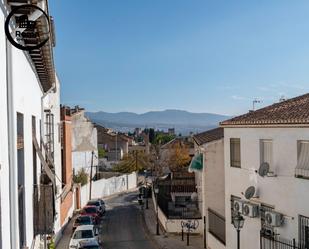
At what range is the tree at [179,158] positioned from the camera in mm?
67562

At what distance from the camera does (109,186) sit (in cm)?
5738

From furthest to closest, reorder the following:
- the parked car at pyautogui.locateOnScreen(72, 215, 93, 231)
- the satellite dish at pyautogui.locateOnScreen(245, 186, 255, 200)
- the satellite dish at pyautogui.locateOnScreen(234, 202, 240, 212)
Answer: the parked car at pyautogui.locateOnScreen(72, 215, 93, 231), the satellite dish at pyautogui.locateOnScreen(234, 202, 240, 212), the satellite dish at pyautogui.locateOnScreen(245, 186, 255, 200)

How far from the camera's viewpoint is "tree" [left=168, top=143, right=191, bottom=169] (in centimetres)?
6756

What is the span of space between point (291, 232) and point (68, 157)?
2459 centimetres

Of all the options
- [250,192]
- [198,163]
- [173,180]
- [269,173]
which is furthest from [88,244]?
[173,180]

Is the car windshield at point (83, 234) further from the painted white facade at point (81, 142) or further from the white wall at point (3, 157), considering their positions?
the painted white facade at point (81, 142)

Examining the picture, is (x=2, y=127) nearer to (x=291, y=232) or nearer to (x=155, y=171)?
(x=291, y=232)

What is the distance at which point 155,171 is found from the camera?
211 ft

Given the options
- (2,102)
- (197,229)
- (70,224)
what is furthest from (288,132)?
(70,224)

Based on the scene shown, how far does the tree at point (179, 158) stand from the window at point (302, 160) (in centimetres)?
5179

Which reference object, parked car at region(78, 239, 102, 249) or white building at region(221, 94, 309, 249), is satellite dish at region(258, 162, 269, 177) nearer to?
white building at region(221, 94, 309, 249)

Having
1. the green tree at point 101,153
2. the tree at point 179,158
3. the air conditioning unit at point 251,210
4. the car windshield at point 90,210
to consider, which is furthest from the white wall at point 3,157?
the green tree at point 101,153

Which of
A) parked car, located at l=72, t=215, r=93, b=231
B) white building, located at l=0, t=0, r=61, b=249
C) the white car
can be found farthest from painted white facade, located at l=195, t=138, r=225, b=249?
white building, located at l=0, t=0, r=61, b=249

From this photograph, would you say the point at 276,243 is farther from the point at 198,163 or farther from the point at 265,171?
the point at 198,163
